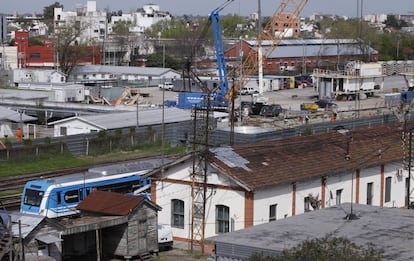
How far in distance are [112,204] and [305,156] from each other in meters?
4.49

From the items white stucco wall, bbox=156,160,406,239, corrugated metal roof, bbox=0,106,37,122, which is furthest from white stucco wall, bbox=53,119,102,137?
white stucco wall, bbox=156,160,406,239

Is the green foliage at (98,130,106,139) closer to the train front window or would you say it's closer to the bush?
the train front window

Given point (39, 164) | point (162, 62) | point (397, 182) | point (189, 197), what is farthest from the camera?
point (162, 62)

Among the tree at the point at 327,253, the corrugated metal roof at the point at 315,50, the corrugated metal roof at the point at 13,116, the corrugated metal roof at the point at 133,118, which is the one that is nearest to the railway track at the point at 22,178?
the corrugated metal roof at the point at 133,118

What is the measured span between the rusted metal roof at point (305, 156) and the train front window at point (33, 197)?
3618 mm

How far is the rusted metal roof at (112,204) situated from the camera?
48.6ft

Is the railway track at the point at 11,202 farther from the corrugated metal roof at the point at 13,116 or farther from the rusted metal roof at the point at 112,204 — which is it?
the corrugated metal roof at the point at 13,116

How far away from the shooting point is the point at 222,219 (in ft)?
52.3

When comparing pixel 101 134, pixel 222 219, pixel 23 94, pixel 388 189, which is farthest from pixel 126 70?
pixel 222 219

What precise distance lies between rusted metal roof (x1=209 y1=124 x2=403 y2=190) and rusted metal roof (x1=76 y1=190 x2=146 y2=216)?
1.74m

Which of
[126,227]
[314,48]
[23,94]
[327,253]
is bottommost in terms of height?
[126,227]

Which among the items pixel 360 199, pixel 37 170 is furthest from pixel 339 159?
pixel 37 170

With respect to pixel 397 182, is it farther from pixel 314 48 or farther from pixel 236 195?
pixel 314 48

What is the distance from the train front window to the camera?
17234mm
